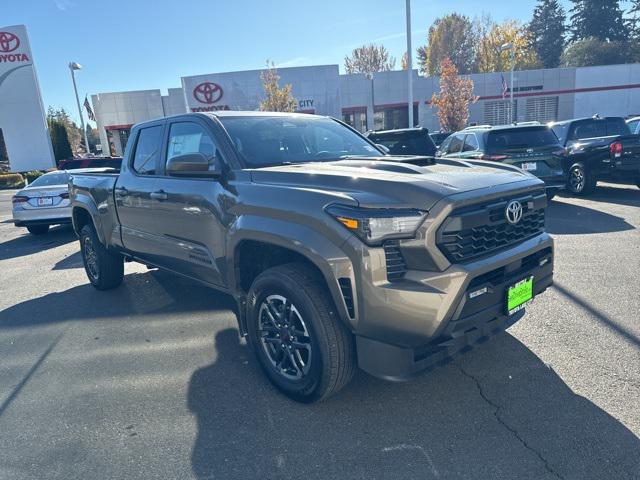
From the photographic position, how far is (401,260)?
2596 mm

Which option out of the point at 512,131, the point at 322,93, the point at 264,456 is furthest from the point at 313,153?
the point at 322,93

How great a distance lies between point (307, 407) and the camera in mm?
3109

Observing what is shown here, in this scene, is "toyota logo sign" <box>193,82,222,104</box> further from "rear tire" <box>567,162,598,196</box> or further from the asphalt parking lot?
the asphalt parking lot

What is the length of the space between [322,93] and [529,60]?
137ft

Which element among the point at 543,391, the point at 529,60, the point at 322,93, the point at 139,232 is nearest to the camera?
the point at 543,391

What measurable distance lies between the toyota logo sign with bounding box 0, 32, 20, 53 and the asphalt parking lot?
1172 inches

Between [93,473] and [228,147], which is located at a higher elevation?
[228,147]

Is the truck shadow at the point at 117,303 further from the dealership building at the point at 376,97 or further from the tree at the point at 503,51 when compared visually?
the tree at the point at 503,51

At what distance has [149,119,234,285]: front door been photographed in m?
3.59

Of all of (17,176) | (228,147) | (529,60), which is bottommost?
(17,176)

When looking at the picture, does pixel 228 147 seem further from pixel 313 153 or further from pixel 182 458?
pixel 182 458

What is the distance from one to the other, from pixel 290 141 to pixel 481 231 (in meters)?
1.90

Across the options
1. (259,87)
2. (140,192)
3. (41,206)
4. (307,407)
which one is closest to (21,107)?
(259,87)

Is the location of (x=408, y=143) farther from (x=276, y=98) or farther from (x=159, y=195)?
(x=276, y=98)
